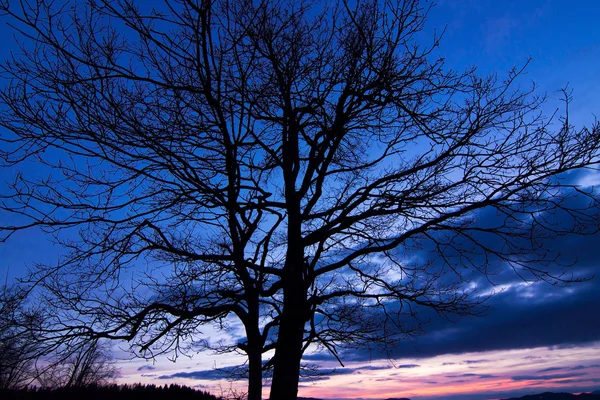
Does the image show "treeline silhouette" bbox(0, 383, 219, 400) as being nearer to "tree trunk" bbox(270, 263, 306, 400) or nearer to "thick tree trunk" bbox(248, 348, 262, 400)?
"tree trunk" bbox(270, 263, 306, 400)

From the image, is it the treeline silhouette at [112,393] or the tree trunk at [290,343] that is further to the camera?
the tree trunk at [290,343]

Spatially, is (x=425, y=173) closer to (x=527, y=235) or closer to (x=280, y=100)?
(x=527, y=235)

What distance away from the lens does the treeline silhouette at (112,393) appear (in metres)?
6.73

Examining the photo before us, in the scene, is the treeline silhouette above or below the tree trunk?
below

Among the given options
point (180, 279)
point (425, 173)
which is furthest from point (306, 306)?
point (425, 173)

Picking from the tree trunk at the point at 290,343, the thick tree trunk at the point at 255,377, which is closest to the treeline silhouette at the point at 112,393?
the tree trunk at the point at 290,343

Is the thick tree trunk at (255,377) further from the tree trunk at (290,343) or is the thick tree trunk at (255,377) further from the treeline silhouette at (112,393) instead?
the treeline silhouette at (112,393)

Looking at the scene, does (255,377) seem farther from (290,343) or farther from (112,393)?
(112,393)

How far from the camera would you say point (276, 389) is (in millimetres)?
7062

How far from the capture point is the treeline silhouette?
673cm

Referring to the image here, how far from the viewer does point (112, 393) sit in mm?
7320

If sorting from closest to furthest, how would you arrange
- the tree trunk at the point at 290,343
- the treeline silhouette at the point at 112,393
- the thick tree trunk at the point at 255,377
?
the thick tree trunk at the point at 255,377 → the treeline silhouette at the point at 112,393 → the tree trunk at the point at 290,343

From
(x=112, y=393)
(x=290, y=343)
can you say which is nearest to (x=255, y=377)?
(x=290, y=343)

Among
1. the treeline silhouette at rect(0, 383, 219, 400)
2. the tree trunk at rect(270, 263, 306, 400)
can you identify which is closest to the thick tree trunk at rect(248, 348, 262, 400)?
the tree trunk at rect(270, 263, 306, 400)
